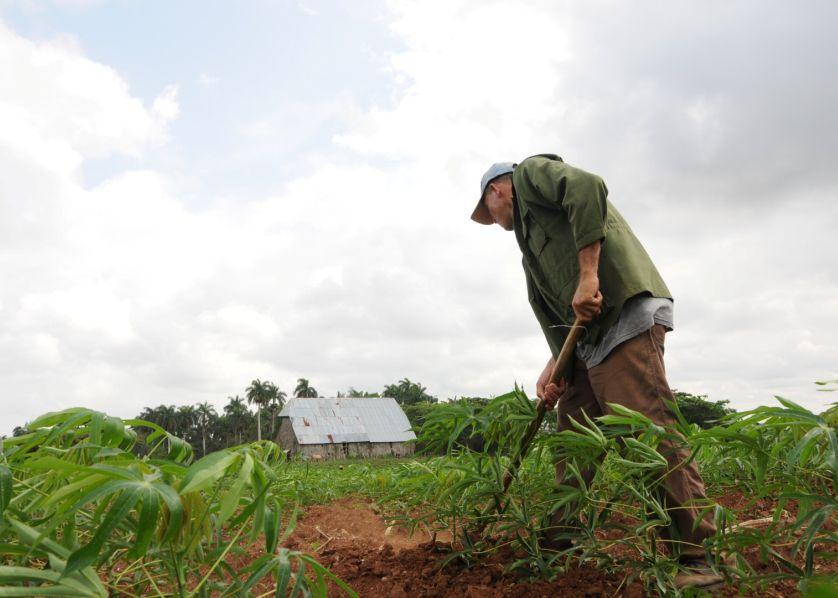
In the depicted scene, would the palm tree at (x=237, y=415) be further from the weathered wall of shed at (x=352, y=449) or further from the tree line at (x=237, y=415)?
the weathered wall of shed at (x=352, y=449)

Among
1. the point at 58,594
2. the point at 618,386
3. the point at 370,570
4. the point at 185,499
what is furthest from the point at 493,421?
the point at 58,594

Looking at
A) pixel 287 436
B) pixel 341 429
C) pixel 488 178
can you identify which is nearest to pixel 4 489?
pixel 488 178

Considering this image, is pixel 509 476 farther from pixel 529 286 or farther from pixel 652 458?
pixel 529 286

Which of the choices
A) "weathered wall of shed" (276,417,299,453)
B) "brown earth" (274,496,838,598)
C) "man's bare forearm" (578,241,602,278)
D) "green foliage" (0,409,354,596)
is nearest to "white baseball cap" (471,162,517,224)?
"man's bare forearm" (578,241,602,278)

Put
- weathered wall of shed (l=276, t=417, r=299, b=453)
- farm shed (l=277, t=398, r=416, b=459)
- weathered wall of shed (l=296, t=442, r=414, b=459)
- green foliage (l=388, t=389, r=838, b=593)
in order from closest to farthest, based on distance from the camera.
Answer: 1. green foliage (l=388, t=389, r=838, b=593)
2. weathered wall of shed (l=296, t=442, r=414, b=459)
3. farm shed (l=277, t=398, r=416, b=459)
4. weathered wall of shed (l=276, t=417, r=299, b=453)

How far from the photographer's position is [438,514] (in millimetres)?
2270

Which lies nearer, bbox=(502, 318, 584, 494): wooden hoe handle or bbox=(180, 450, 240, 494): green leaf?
bbox=(180, 450, 240, 494): green leaf

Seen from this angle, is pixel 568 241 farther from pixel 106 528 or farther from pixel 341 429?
pixel 341 429

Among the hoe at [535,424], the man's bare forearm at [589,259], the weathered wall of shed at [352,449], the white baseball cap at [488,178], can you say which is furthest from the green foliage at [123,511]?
the weathered wall of shed at [352,449]

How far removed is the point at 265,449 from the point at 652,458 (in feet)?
3.27

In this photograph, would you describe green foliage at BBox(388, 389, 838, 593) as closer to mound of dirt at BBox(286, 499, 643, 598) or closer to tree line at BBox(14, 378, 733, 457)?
mound of dirt at BBox(286, 499, 643, 598)

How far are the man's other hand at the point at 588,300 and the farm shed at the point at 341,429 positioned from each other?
113ft

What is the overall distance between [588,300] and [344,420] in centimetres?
3690

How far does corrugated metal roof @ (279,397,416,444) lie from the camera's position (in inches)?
1438
